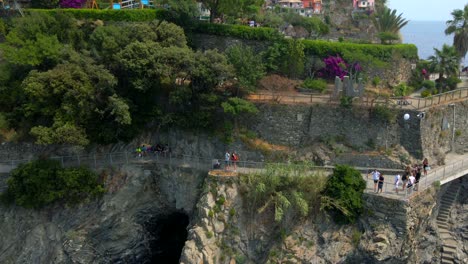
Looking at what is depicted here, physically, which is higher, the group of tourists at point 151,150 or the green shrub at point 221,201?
the group of tourists at point 151,150

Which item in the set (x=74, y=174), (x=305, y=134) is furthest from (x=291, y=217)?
(x=74, y=174)

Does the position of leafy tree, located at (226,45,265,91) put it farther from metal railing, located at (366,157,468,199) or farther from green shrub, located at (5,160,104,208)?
green shrub, located at (5,160,104,208)

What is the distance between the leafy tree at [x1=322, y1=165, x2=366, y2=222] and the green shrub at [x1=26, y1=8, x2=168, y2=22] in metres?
19.3

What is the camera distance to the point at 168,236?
31000mm

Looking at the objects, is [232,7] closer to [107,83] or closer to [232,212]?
[107,83]

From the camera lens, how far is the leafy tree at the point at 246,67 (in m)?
28.6

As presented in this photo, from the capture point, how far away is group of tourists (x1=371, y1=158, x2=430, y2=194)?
24781mm

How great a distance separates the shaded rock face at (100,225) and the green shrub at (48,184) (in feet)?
2.77

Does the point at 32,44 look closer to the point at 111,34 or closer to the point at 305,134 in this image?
the point at 111,34

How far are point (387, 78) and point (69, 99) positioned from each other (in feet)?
73.0

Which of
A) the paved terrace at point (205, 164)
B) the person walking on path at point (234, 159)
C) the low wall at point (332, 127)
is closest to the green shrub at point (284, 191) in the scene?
the paved terrace at point (205, 164)

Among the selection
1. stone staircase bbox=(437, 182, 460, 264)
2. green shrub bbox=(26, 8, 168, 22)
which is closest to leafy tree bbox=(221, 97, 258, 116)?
green shrub bbox=(26, 8, 168, 22)

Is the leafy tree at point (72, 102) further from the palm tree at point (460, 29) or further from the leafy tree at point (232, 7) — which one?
the palm tree at point (460, 29)

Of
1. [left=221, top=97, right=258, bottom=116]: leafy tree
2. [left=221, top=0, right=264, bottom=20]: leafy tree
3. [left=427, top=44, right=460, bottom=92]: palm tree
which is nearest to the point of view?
[left=221, top=97, right=258, bottom=116]: leafy tree
